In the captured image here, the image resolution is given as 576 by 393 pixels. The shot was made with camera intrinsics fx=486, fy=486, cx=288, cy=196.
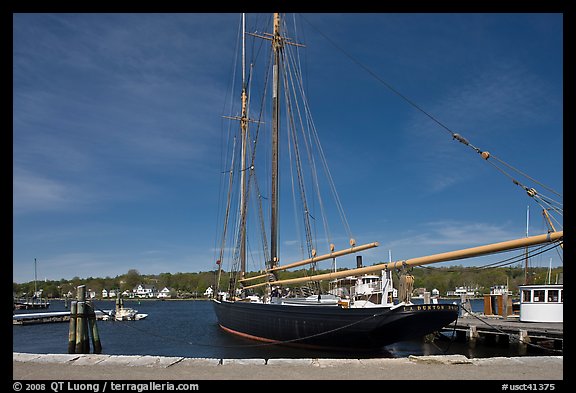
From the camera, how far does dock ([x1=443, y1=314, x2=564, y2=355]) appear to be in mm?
24925

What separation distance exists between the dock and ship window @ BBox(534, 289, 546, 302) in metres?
1.47

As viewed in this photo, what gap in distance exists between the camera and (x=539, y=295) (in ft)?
99.8

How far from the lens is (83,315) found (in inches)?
736

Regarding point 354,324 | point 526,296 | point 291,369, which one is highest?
point 291,369

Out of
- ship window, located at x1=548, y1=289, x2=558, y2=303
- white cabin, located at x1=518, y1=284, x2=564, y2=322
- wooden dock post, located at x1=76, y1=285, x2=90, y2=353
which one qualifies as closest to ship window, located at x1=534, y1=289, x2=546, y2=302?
white cabin, located at x1=518, y1=284, x2=564, y2=322

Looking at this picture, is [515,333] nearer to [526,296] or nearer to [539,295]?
[539,295]

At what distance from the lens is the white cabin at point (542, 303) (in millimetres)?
29656

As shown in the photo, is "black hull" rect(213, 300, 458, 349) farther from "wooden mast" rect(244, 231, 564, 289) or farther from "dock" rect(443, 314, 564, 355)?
"wooden mast" rect(244, 231, 564, 289)

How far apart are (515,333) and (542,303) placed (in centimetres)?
380

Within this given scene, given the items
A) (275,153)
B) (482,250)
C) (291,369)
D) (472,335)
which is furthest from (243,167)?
(291,369)
